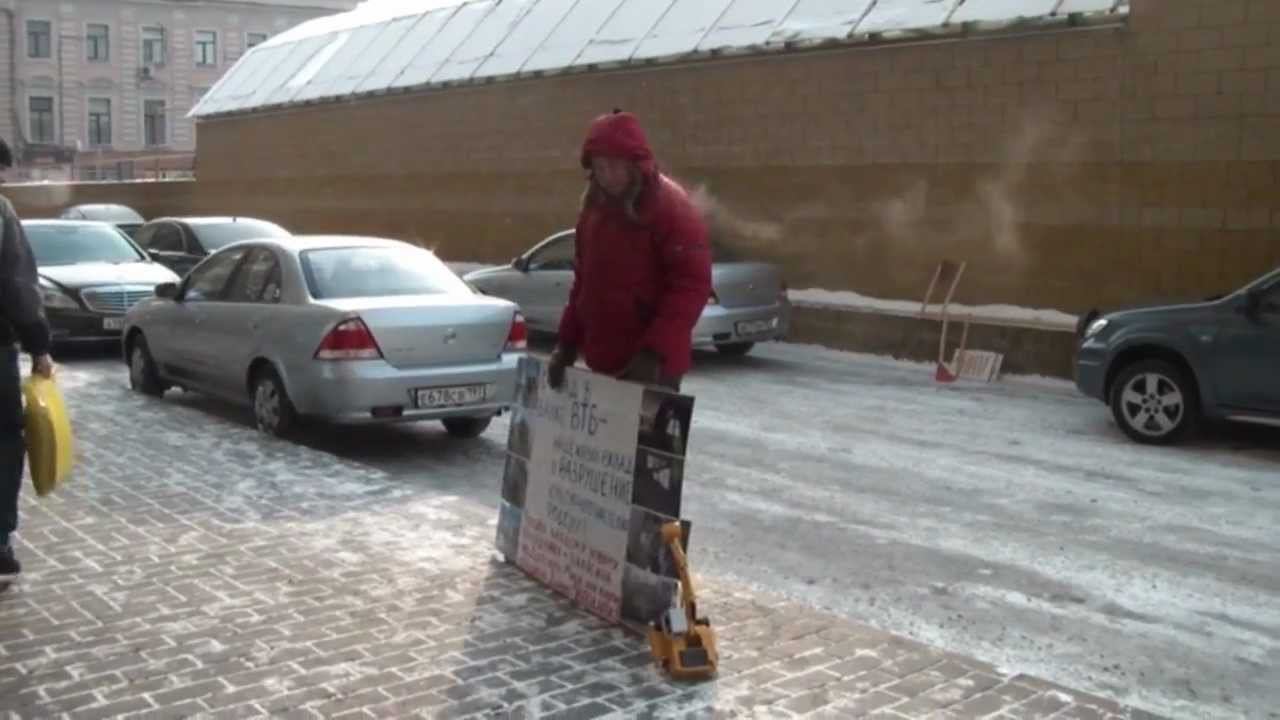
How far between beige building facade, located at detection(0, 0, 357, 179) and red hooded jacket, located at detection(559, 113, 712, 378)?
63.2 m

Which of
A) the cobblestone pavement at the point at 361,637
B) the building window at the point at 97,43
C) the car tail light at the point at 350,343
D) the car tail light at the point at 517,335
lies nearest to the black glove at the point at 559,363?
the cobblestone pavement at the point at 361,637

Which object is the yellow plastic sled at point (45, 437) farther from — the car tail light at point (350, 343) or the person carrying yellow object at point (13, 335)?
the car tail light at point (350, 343)

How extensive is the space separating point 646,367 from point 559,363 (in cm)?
59

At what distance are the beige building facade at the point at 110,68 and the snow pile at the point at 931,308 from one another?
178ft

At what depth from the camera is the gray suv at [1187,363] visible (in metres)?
9.71

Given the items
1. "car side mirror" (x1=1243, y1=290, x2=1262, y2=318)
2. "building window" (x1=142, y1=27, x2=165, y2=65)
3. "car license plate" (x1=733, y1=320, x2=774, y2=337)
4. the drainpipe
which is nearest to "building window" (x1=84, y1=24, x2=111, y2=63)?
"building window" (x1=142, y1=27, x2=165, y2=65)

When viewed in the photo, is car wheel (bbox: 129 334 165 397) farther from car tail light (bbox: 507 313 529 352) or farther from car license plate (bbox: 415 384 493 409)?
car tail light (bbox: 507 313 529 352)

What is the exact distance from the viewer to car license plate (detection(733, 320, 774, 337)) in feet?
47.0

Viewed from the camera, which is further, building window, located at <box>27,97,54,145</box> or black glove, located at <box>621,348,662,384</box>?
building window, located at <box>27,97,54,145</box>

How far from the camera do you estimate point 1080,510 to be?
7.91 m

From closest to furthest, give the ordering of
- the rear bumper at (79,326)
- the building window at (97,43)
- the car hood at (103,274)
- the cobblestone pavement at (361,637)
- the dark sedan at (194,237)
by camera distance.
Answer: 1. the cobblestone pavement at (361,637)
2. the rear bumper at (79,326)
3. the car hood at (103,274)
4. the dark sedan at (194,237)
5. the building window at (97,43)

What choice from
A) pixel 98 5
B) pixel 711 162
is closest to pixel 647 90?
pixel 711 162

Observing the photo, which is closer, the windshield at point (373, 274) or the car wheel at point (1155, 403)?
the windshield at point (373, 274)

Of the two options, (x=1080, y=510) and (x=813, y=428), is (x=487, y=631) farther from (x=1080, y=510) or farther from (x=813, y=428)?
(x=813, y=428)
